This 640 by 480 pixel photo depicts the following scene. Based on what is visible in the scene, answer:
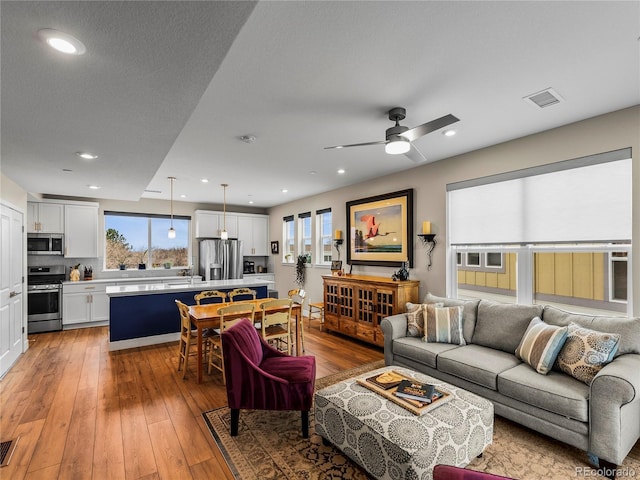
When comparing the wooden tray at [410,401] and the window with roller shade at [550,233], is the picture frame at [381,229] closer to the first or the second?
the window with roller shade at [550,233]

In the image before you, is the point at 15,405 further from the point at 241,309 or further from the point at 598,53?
the point at 598,53

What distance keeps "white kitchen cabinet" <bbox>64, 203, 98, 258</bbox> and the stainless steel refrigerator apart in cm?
212

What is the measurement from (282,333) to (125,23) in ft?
11.3

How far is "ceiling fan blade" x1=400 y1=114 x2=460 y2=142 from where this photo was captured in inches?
89.2

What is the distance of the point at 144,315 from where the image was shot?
4.91m

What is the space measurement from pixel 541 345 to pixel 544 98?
2.09 m

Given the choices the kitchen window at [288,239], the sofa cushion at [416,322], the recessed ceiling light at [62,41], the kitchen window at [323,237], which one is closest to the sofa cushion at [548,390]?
the sofa cushion at [416,322]

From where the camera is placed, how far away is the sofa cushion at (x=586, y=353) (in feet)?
7.74

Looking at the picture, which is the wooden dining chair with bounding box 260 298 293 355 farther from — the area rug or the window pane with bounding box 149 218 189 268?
the window pane with bounding box 149 218 189 268

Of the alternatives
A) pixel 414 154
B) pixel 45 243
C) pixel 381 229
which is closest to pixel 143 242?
pixel 45 243

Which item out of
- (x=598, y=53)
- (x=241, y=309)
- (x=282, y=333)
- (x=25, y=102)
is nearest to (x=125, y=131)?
(x=25, y=102)

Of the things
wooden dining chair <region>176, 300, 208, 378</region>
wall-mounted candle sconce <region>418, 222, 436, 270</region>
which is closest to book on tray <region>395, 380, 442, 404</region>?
wall-mounted candle sconce <region>418, 222, 436, 270</region>

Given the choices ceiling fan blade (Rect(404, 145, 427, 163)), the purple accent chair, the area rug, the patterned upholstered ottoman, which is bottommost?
the area rug

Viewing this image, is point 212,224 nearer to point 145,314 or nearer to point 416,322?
point 145,314
